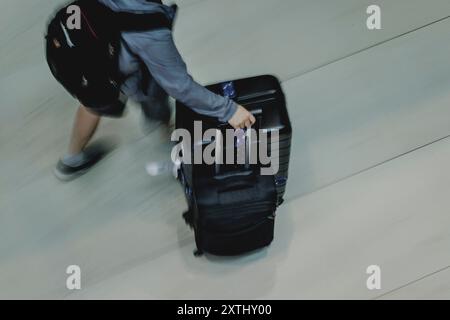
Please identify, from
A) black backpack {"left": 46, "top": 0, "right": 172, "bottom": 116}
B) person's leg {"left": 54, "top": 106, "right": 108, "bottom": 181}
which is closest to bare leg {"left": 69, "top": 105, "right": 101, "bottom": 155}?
person's leg {"left": 54, "top": 106, "right": 108, "bottom": 181}

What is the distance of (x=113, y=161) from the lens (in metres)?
2.21

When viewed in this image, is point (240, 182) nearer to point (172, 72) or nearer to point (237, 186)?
point (237, 186)

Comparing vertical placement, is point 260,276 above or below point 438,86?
below

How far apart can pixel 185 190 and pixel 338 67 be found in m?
0.80

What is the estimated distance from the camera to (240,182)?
5.80 feet

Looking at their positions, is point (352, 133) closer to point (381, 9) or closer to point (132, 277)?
point (381, 9)

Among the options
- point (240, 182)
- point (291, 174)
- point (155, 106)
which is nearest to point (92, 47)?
point (155, 106)

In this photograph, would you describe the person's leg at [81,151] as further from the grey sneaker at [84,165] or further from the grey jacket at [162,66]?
the grey jacket at [162,66]

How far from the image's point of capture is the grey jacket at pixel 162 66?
1477mm

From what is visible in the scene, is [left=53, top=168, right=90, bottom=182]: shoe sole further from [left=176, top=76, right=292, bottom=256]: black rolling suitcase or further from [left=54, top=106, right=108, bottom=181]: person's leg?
[left=176, top=76, right=292, bottom=256]: black rolling suitcase

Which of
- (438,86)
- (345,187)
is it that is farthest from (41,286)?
(438,86)

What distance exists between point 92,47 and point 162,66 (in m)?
0.20

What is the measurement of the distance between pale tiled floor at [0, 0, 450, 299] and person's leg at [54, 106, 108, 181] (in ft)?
0.12
